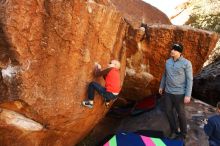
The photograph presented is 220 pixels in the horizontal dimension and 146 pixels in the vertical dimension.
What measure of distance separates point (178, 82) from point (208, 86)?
14.2 feet

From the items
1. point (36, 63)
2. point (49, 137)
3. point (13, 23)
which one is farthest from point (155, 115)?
point (13, 23)

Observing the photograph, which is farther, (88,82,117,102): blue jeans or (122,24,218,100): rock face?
(122,24,218,100): rock face

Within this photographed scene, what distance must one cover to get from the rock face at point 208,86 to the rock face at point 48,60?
16.5 ft

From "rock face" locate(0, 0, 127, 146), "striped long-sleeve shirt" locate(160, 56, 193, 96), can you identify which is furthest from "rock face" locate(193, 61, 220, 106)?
"rock face" locate(0, 0, 127, 146)

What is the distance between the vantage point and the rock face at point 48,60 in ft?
22.7

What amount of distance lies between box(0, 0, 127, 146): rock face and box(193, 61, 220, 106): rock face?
16.5 feet

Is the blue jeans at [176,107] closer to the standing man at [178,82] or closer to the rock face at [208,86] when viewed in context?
the standing man at [178,82]

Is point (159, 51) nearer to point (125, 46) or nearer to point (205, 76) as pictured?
point (125, 46)

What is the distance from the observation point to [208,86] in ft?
39.5

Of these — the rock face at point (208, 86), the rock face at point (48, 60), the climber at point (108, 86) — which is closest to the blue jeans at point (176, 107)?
the climber at point (108, 86)

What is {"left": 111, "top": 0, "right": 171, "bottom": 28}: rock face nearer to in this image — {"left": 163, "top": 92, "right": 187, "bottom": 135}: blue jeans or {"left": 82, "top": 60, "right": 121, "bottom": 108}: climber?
{"left": 82, "top": 60, "right": 121, "bottom": 108}: climber

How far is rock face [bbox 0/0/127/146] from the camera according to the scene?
6.93 m

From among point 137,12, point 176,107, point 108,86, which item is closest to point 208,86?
point 137,12

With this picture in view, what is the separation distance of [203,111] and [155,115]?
1.45m
